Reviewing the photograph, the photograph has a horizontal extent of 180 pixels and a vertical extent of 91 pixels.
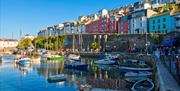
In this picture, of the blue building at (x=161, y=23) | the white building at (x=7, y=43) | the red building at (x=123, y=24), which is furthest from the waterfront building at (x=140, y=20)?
the white building at (x=7, y=43)

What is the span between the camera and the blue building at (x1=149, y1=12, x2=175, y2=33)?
2109 inches

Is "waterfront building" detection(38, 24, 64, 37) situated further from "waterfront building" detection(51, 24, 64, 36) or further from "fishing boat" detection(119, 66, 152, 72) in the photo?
"fishing boat" detection(119, 66, 152, 72)

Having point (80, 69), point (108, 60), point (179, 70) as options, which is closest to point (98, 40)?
point (108, 60)

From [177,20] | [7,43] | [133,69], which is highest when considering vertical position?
[177,20]

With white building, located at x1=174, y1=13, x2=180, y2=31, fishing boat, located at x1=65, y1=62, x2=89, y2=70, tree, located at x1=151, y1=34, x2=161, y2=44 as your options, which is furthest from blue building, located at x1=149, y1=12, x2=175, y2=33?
fishing boat, located at x1=65, y1=62, x2=89, y2=70

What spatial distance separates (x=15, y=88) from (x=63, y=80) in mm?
4901

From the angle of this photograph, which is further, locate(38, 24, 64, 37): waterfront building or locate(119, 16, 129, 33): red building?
locate(38, 24, 64, 37): waterfront building

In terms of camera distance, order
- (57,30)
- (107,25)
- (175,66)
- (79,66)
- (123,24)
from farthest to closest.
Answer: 1. (57,30)
2. (107,25)
3. (123,24)
4. (79,66)
5. (175,66)

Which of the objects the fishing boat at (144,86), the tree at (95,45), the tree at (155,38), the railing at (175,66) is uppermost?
the tree at (155,38)

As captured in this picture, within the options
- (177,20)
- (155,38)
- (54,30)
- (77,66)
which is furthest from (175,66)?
(54,30)

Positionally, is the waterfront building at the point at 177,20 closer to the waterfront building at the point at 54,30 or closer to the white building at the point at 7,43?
the waterfront building at the point at 54,30

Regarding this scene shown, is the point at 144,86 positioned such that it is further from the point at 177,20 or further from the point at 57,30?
the point at 57,30

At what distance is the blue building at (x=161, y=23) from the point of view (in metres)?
53.6

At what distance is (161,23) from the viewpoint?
183 ft
